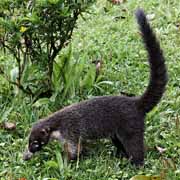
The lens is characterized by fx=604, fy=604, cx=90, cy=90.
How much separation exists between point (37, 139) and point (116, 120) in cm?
58

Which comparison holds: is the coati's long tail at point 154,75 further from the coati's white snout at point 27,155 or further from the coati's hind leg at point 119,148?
the coati's white snout at point 27,155

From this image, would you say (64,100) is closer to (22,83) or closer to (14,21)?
(22,83)

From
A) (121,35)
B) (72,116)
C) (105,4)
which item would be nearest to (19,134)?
(72,116)

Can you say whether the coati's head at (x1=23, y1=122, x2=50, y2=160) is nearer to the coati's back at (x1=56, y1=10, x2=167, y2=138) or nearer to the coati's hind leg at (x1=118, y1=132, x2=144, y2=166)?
the coati's back at (x1=56, y1=10, x2=167, y2=138)

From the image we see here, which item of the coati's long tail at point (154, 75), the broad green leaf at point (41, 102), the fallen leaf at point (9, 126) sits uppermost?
the coati's long tail at point (154, 75)

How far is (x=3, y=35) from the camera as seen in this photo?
194 inches

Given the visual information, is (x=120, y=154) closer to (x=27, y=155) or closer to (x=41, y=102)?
(x=27, y=155)

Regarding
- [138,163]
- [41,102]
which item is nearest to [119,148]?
[138,163]

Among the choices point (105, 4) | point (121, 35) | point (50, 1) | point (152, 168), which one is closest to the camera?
point (152, 168)

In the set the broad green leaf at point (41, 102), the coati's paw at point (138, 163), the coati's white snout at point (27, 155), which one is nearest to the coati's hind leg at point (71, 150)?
the coati's white snout at point (27, 155)

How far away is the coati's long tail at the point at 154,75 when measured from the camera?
4289mm

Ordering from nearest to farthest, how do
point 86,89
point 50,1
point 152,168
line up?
point 152,168, point 50,1, point 86,89

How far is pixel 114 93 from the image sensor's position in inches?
208

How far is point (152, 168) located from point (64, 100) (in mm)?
1209
